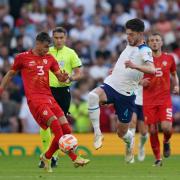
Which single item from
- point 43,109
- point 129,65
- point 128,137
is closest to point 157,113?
point 128,137

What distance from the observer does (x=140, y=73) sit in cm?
1853

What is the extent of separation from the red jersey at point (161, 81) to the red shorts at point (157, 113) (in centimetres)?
9

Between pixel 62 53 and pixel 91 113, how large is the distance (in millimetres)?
1967

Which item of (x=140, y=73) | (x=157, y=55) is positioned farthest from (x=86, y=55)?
(x=140, y=73)

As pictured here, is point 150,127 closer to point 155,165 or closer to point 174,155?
point 155,165

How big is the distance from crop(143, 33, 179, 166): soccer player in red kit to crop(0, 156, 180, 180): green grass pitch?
0.73 metres

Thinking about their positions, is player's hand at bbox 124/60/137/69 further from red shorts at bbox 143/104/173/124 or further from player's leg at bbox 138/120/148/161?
player's leg at bbox 138/120/148/161

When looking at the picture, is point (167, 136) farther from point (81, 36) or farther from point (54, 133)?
point (81, 36)

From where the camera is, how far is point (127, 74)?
18.4m

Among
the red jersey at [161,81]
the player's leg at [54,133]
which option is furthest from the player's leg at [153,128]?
the player's leg at [54,133]

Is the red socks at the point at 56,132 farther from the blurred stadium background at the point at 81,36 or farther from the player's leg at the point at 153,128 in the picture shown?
the blurred stadium background at the point at 81,36

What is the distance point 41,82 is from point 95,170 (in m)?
2.02

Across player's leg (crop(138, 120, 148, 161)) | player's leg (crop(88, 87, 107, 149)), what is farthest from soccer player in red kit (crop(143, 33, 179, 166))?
player's leg (crop(88, 87, 107, 149))

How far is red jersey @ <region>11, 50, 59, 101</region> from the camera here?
57.1 ft
